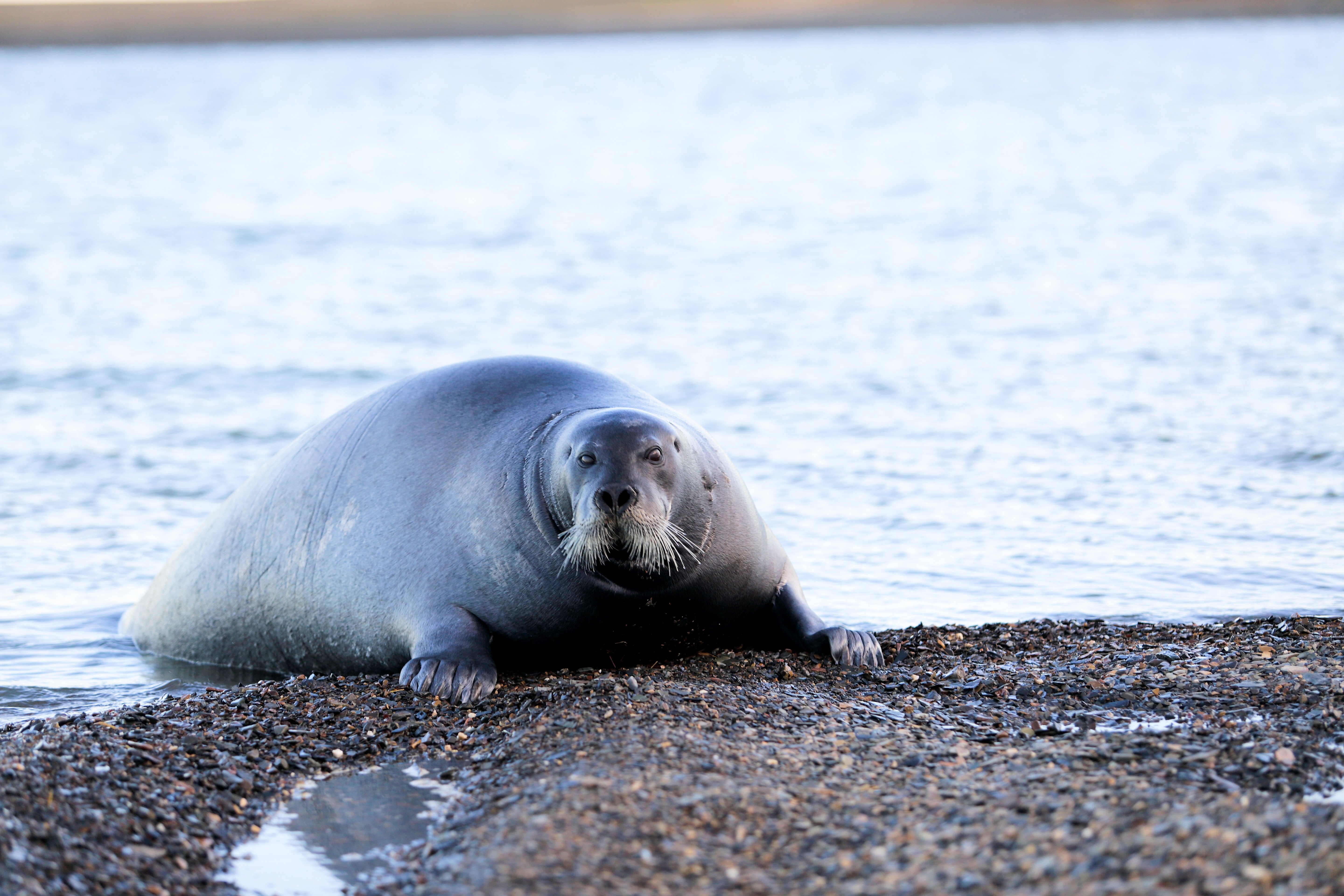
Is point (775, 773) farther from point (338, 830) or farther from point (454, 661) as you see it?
point (454, 661)

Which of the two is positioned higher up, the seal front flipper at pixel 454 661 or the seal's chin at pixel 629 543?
the seal's chin at pixel 629 543

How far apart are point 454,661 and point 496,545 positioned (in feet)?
1.74

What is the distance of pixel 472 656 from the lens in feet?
19.4

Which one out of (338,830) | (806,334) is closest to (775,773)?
(338,830)

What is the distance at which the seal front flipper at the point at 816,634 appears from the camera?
6137 mm

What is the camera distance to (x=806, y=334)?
16.3 m

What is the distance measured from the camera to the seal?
5.74m

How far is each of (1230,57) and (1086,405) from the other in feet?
257

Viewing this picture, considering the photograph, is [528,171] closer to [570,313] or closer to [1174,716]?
[570,313]

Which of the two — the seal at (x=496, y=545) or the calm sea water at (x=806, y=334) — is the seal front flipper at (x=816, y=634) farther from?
the calm sea water at (x=806, y=334)

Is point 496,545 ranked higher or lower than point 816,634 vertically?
higher

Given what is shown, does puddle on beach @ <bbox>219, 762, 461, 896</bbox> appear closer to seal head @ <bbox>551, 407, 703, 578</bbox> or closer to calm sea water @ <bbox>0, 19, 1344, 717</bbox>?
seal head @ <bbox>551, 407, 703, 578</bbox>

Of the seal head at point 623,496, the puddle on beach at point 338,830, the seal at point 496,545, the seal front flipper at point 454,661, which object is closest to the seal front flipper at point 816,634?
the seal at point 496,545

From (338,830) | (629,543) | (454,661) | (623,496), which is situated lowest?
(338,830)
